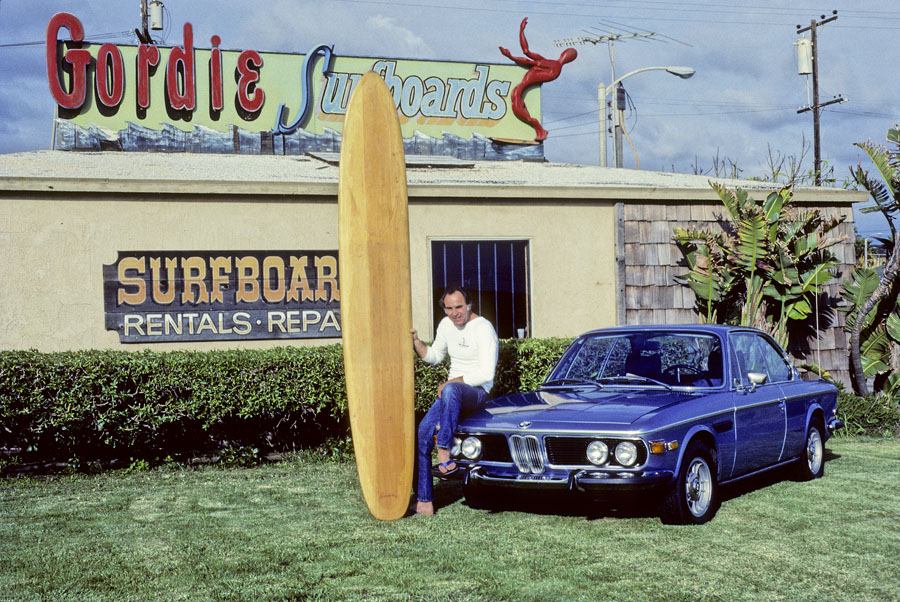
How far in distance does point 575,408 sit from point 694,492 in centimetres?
97

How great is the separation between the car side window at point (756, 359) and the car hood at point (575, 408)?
2.18 feet

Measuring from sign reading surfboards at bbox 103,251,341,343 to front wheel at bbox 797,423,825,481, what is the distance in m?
5.48

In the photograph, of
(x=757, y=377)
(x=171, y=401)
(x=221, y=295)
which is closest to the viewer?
(x=757, y=377)

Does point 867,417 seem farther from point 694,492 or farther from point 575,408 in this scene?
point 575,408

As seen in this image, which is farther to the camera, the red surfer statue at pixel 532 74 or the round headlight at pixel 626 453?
the red surfer statue at pixel 532 74

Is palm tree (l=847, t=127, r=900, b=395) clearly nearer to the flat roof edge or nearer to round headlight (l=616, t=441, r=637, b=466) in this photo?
the flat roof edge

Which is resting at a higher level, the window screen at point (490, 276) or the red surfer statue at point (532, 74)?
the red surfer statue at point (532, 74)

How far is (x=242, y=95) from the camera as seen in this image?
16.3m

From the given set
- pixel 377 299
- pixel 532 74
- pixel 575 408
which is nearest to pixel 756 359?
pixel 575 408

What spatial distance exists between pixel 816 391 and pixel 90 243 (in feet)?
25.1

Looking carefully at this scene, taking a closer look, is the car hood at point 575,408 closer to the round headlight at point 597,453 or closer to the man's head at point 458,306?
the round headlight at point 597,453

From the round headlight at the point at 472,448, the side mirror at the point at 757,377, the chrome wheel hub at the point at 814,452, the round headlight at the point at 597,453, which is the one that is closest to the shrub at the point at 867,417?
the chrome wheel hub at the point at 814,452

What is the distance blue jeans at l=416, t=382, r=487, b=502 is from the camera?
6.71 m

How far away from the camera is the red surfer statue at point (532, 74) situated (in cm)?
1734
